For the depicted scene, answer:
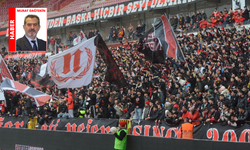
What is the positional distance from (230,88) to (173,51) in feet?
8.47

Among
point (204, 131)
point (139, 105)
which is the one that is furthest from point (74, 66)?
point (204, 131)

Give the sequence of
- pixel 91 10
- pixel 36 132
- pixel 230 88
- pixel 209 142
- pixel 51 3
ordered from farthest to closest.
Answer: pixel 51 3, pixel 91 10, pixel 36 132, pixel 230 88, pixel 209 142

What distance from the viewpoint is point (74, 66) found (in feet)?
43.5

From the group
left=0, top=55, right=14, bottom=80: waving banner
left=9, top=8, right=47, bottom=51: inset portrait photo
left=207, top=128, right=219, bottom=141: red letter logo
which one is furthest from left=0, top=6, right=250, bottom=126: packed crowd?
left=9, top=8, right=47, bottom=51: inset portrait photo

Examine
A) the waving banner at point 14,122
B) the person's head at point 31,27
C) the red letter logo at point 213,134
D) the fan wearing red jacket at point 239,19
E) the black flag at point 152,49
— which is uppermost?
the person's head at point 31,27

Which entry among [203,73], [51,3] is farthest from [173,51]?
[51,3]

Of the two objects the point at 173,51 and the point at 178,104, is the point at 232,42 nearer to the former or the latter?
the point at 173,51

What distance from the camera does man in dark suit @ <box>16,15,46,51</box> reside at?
79.2ft

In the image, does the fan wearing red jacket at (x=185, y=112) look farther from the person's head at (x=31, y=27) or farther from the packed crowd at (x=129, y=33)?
the packed crowd at (x=129, y=33)

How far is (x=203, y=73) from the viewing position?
1471cm

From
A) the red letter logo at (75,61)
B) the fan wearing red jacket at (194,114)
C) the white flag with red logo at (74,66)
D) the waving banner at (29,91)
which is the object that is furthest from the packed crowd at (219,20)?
the waving banner at (29,91)

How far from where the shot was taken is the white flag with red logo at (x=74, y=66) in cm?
1298

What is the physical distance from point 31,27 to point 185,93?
47.4 ft

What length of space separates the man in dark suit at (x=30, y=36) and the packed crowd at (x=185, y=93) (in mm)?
6052
